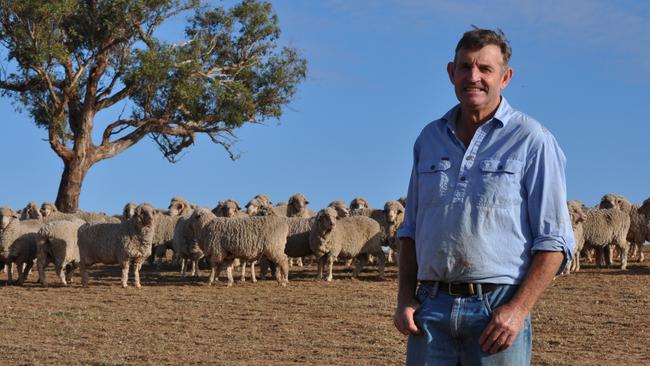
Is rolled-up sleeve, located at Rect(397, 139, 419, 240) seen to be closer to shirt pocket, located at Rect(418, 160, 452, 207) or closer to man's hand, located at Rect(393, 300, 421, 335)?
shirt pocket, located at Rect(418, 160, 452, 207)

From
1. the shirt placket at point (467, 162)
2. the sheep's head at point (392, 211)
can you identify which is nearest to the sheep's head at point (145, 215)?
the sheep's head at point (392, 211)

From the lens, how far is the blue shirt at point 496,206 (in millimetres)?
4172

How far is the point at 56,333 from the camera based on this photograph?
42.7 ft

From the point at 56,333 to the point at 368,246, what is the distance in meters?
9.26

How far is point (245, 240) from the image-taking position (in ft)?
63.2

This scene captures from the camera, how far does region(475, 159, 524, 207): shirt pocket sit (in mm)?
4203

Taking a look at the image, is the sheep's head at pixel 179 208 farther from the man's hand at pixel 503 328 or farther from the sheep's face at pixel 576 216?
the man's hand at pixel 503 328

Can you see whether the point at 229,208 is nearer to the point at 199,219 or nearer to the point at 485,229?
the point at 199,219

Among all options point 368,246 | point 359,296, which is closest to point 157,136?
point 368,246

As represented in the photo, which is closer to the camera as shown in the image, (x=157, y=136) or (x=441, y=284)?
(x=441, y=284)

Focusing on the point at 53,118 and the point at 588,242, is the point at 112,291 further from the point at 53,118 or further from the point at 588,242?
the point at 53,118

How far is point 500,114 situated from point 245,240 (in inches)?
597

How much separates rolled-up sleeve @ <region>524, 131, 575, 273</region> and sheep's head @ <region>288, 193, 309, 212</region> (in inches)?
902

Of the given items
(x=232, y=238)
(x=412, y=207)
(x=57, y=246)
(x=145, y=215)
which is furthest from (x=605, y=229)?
(x=412, y=207)
